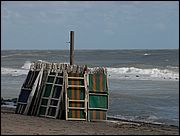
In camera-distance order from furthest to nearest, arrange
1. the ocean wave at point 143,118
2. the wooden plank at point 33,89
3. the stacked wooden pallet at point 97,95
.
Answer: the ocean wave at point 143,118
the wooden plank at point 33,89
the stacked wooden pallet at point 97,95

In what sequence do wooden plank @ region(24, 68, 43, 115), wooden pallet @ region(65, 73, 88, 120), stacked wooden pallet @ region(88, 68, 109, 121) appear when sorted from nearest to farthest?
wooden pallet @ region(65, 73, 88, 120) < stacked wooden pallet @ region(88, 68, 109, 121) < wooden plank @ region(24, 68, 43, 115)

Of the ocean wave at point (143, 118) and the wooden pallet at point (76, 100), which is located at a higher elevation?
the wooden pallet at point (76, 100)

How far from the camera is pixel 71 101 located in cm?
1501

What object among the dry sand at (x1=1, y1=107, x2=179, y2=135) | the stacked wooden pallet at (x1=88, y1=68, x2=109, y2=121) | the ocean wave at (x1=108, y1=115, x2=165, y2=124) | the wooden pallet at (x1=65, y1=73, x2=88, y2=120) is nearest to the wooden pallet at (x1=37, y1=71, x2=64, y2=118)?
the wooden pallet at (x1=65, y1=73, x2=88, y2=120)

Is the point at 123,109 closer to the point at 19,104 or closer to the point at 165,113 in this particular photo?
the point at 165,113

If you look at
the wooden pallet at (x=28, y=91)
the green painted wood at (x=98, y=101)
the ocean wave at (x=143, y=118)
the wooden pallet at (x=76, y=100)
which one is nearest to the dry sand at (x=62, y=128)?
the wooden pallet at (x=76, y=100)

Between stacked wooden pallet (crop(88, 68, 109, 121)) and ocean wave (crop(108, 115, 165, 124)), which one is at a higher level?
stacked wooden pallet (crop(88, 68, 109, 121))

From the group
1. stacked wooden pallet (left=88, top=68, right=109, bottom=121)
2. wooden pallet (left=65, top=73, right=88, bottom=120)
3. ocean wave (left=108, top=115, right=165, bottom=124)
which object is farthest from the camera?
ocean wave (left=108, top=115, right=165, bottom=124)

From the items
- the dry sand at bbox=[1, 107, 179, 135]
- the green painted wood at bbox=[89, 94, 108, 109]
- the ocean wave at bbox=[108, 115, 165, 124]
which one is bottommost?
the dry sand at bbox=[1, 107, 179, 135]

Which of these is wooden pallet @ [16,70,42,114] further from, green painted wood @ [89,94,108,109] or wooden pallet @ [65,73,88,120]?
green painted wood @ [89,94,108,109]

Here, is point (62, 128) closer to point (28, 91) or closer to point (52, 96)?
point (52, 96)

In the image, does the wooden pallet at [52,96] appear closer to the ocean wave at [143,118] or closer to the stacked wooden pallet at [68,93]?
the stacked wooden pallet at [68,93]

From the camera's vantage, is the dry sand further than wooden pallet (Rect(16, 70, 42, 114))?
No

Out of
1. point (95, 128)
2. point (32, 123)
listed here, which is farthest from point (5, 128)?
point (95, 128)
